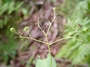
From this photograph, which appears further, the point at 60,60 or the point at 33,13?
the point at 33,13

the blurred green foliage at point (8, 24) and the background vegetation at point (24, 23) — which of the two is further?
the blurred green foliage at point (8, 24)

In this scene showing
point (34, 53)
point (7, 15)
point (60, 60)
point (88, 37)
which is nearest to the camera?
point (88, 37)

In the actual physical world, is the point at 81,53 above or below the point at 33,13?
below

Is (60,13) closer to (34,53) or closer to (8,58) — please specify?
(34,53)

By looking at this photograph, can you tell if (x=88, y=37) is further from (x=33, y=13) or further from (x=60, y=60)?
(x=33, y=13)

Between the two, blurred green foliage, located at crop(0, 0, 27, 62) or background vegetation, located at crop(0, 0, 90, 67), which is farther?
blurred green foliage, located at crop(0, 0, 27, 62)

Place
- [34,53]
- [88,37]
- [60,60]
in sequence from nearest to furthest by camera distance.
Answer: [88,37]
[60,60]
[34,53]

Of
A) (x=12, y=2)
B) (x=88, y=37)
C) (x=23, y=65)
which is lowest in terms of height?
(x=23, y=65)

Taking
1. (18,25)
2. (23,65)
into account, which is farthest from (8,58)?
(18,25)
